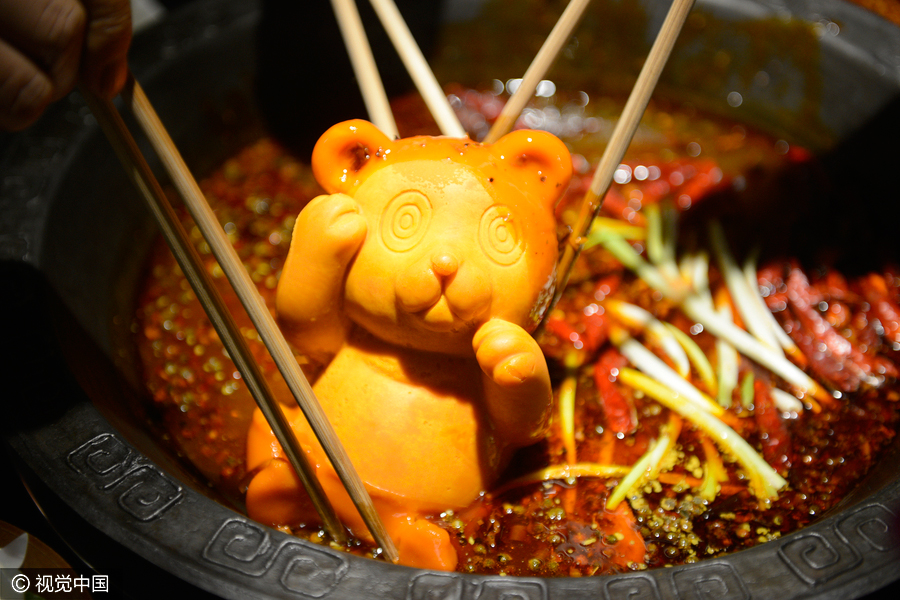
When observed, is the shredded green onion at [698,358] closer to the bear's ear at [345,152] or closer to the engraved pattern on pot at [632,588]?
the engraved pattern on pot at [632,588]

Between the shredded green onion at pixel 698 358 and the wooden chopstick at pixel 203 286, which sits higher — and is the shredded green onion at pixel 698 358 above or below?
below

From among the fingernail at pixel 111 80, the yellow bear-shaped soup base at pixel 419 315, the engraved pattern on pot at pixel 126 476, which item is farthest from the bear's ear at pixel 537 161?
the engraved pattern on pot at pixel 126 476

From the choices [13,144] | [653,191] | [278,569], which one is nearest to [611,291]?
[653,191]

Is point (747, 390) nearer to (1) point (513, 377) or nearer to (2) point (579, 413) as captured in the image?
(2) point (579, 413)

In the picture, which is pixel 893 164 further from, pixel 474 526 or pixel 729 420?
pixel 474 526

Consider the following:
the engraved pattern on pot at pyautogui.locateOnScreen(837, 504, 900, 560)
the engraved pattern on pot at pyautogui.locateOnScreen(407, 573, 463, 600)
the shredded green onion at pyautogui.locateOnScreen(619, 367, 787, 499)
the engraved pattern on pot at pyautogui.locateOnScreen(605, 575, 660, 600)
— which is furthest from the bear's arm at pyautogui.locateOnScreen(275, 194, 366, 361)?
the engraved pattern on pot at pyautogui.locateOnScreen(837, 504, 900, 560)

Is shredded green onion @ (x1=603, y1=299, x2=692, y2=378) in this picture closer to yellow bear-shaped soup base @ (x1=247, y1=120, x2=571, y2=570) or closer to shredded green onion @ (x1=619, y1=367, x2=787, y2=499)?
shredded green onion @ (x1=619, y1=367, x2=787, y2=499)

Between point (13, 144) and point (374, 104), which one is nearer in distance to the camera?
point (374, 104)
